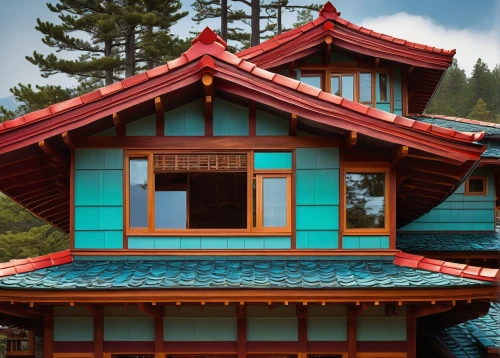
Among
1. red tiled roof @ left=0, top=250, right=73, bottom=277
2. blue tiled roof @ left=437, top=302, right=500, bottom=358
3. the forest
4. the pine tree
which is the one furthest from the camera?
the pine tree

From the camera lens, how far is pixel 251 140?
853 cm

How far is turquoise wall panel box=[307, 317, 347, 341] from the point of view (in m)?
8.13

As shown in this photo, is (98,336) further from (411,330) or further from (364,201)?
(411,330)

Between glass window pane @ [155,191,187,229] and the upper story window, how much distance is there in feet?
17.7

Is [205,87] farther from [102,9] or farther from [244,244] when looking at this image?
[102,9]

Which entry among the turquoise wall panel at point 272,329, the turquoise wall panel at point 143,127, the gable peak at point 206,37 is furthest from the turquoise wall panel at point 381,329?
the gable peak at point 206,37

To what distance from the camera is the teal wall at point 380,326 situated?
815 cm

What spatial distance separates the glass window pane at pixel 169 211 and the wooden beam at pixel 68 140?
1424 millimetres

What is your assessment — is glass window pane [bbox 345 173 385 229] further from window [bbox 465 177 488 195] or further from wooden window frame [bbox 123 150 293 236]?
window [bbox 465 177 488 195]

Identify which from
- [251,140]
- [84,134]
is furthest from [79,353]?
[251,140]

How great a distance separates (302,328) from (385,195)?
2345 millimetres

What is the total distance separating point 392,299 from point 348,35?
6.71 m

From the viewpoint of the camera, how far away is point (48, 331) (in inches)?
318

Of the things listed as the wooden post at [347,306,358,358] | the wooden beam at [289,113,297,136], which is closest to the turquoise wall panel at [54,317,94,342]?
the wooden post at [347,306,358,358]
